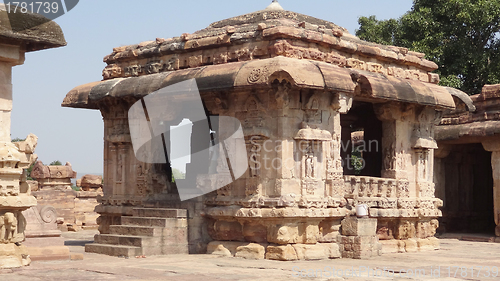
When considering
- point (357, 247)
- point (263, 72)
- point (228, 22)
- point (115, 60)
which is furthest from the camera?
point (115, 60)

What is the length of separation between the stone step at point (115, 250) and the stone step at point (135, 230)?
450 mm

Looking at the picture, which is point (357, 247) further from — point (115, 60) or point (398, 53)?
point (115, 60)

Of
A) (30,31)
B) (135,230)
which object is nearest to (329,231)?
(135,230)

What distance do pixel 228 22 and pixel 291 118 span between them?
290 centimetres

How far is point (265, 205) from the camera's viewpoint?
470 inches

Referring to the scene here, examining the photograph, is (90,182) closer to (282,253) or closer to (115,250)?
(115,250)

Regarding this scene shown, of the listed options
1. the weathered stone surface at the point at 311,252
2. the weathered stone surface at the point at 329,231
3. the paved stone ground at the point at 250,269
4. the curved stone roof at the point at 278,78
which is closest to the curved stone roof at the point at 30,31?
the paved stone ground at the point at 250,269

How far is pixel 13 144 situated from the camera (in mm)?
9148

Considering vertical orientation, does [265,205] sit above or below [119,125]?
below

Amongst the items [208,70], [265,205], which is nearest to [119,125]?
[208,70]

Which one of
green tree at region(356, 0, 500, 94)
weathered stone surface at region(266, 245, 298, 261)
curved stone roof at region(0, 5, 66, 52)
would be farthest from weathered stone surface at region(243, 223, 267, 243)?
green tree at region(356, 0, 500, 94)

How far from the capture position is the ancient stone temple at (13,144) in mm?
8812

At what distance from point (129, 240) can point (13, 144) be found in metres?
3.70

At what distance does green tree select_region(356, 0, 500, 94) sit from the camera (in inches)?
930
